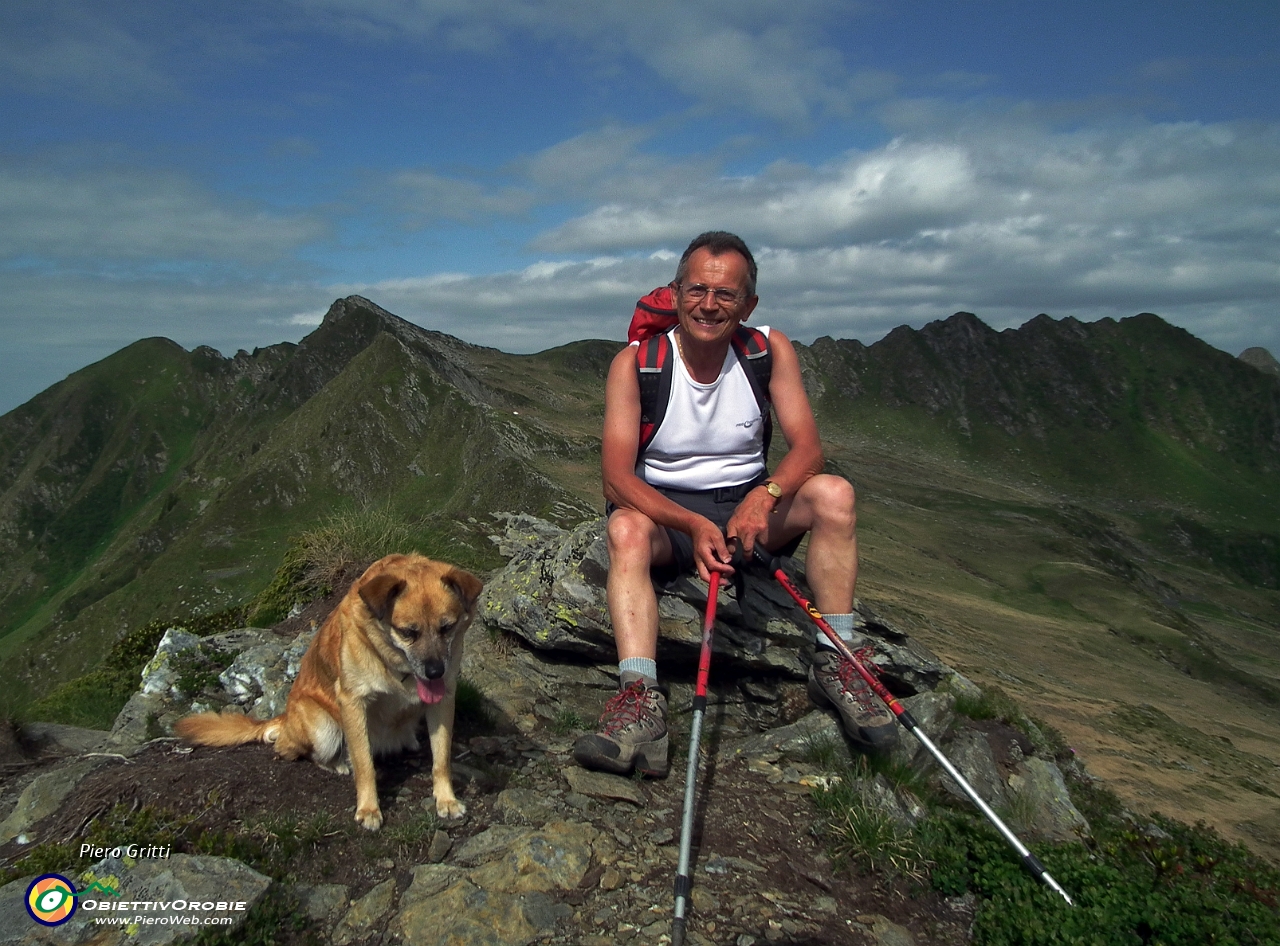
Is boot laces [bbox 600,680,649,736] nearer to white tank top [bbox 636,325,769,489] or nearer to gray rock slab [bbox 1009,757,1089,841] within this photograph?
white tank top [bbox 636,325,769,489]

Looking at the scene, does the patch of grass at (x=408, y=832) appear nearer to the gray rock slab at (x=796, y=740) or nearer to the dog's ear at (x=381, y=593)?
the dog's ear at (x=381, y=593)

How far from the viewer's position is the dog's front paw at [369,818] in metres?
4.74

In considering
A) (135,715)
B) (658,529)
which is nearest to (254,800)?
(658,529)

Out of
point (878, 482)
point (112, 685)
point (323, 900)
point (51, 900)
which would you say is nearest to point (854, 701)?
point (323, 900)

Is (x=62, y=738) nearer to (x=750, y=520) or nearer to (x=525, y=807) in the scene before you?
(x=525, y=807)

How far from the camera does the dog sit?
15.8 ft

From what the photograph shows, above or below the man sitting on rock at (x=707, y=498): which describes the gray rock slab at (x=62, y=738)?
below

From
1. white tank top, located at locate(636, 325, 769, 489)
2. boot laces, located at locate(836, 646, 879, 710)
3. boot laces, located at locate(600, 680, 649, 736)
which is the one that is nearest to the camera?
boot laces, located at locate(600, 680, 649, 736)

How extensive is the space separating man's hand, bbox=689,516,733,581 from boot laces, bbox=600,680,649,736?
958 mm

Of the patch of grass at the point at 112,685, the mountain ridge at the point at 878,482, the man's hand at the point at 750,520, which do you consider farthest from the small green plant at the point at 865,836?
the mountain ridge at the point at 878,482

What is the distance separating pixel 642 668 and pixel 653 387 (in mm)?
2248

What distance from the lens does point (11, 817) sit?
477 centimetres

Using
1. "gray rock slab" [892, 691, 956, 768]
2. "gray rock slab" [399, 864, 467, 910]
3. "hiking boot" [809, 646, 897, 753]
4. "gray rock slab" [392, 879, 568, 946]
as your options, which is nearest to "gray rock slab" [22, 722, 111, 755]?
"gray rock slab" [399, 864, 467, 910]

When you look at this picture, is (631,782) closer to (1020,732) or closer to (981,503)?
(1020,732)
